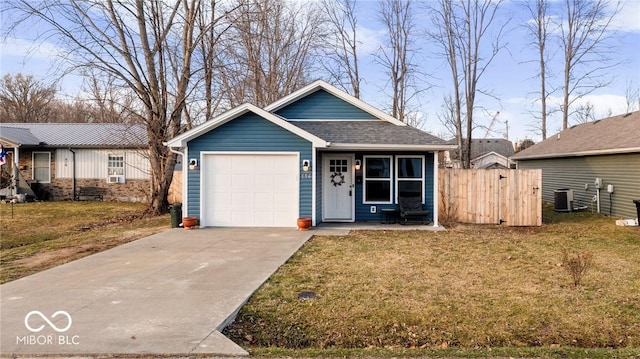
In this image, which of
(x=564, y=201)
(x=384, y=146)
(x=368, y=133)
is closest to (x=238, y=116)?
(x=368, y=133)

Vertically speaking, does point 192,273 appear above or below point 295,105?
below

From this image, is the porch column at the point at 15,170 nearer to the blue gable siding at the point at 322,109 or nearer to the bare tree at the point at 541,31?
the blue gable siding at the point at 322,109

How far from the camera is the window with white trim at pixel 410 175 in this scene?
481 inches

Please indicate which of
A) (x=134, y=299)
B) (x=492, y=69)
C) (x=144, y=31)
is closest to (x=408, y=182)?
(x=134, y=299)

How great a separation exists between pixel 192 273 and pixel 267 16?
19154mm

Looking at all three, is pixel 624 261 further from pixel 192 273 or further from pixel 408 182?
pixel 192 273

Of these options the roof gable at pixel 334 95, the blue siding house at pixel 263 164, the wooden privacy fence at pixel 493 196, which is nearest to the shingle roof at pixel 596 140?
the wooden privacy fence at pixel 493 196

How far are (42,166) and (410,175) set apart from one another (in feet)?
59.7

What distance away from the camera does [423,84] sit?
2362 cm

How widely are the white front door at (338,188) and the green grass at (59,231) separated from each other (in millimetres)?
4781

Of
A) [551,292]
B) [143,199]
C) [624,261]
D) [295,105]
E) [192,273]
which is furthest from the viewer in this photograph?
[143,199]

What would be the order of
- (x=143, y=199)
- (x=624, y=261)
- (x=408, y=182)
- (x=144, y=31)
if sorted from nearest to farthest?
(x=624, y=261), (x=408, y=182), (x=144, y=31), (x=143, y=199)

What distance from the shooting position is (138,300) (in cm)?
489

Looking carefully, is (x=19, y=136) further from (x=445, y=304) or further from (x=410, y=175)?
(x=445, y=304)
